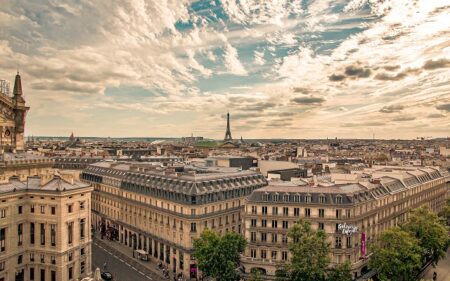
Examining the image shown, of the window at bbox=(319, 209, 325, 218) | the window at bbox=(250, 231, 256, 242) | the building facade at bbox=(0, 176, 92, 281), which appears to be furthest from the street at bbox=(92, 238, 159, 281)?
the window at bbox=(319, 209, 325, 218)

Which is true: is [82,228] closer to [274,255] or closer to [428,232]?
[274,255]

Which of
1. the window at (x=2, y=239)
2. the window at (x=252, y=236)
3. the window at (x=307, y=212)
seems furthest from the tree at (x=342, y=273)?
the window at (x=2, y=239)

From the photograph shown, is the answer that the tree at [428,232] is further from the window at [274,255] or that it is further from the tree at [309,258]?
the window at [274,255]

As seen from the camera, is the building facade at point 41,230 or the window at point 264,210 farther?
the window at point 264,210

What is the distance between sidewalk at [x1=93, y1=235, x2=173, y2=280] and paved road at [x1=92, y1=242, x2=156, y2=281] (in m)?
1.29

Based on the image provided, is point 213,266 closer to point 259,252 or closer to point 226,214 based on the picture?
point 259,252

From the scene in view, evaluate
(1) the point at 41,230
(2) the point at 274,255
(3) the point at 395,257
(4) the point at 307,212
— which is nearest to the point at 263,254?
(2) the point at 274,255

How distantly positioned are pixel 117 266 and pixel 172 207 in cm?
1907

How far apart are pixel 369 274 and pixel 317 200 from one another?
20.4 metres

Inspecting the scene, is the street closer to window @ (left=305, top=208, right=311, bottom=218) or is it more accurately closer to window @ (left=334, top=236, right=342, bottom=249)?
window @ (left=305, top=208, right=311, bottom=218)

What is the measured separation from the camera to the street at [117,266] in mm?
93312

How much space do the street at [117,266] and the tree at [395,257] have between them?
4620cm

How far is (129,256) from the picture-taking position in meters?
110

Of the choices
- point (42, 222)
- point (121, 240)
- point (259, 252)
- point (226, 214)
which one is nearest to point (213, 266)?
point (259, 252)
